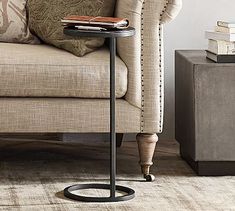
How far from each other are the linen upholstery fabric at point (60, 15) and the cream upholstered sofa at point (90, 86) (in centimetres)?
8

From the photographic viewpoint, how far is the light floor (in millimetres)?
2908

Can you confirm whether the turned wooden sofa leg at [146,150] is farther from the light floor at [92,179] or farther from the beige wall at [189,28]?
the beige wall at [189,28]

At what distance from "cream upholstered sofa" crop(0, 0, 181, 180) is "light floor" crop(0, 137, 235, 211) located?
193 millimetres

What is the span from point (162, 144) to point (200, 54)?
644 mm

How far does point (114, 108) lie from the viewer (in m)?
3.00

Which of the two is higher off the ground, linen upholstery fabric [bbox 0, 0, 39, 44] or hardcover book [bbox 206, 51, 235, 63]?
linen upholstery fabric [bbox 0, 0, 39, 44]

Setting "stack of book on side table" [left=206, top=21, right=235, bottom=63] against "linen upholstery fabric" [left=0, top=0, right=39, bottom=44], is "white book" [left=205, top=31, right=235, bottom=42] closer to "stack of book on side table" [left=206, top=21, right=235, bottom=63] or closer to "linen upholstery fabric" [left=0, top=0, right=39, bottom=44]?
"stack of book on side table" [left=206, top=21, right=235, bottom=63]

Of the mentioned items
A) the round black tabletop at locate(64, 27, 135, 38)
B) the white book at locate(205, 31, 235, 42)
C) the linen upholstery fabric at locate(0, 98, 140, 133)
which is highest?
the round black tabletop at locate(64, 27, 135, 38)

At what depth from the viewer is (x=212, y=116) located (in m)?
3.32

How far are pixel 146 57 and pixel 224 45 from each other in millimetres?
390

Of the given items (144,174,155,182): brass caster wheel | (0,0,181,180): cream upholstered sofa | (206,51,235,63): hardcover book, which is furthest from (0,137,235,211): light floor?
(206,51,235,63): hardcover book

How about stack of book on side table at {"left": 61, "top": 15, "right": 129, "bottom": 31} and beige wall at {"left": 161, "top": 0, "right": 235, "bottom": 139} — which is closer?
stack of book on side table at {"left": 61, "top": 15, "right": 129, "bottom": 31}

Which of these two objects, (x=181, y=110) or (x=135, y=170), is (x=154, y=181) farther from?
(x=181, y=110)

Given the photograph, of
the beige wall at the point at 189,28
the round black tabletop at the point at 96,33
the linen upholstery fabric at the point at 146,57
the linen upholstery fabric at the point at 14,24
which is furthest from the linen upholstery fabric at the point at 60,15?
the beige wall at the point at 189,28
